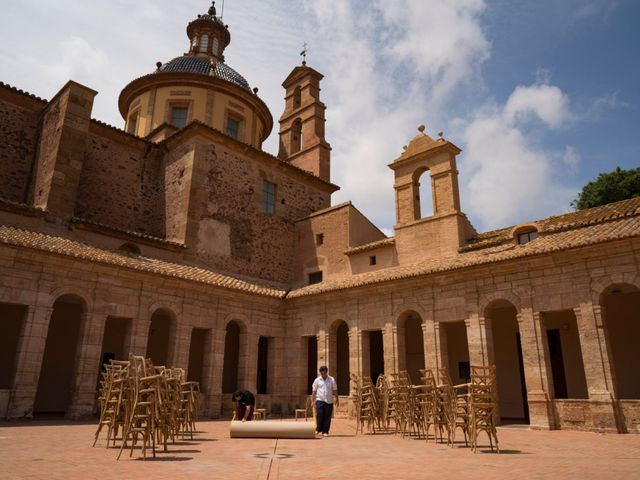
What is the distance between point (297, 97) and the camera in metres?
26.6

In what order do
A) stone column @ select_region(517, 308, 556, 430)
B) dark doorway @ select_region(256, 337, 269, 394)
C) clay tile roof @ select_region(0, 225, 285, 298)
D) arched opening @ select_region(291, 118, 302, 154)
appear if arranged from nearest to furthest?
stone column @ select_region(517, 308, 556, 430)
clay tile roof @ select_region(0, 225, 285, 298)
dark doorway @ select_region(256, 337, 269, 394)
arched opening @ select_region(291, 118, 302, 154)

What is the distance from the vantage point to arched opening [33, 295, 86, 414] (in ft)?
49.4

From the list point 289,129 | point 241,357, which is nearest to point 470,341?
point 241,357

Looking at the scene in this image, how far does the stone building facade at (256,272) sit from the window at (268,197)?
2.8 inches

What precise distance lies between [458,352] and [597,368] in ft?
18.8

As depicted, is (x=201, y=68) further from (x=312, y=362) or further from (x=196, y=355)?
(x=312, y=362)

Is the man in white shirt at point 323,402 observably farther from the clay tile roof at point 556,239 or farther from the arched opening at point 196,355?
the arched opening at point 196,355

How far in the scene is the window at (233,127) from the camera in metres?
24.5

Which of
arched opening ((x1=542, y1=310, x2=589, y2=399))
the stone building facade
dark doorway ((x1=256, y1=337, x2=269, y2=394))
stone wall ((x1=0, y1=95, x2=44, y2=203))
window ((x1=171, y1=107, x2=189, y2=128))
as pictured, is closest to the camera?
the stone building facade

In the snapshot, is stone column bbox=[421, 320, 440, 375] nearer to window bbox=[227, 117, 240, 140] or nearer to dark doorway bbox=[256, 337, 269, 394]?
dark doorway bbox=[256, 337, 269, 394]

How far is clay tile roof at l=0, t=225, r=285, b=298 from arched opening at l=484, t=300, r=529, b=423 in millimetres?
8506

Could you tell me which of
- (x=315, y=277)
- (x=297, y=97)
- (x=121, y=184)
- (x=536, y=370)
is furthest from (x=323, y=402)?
(x=297, y=97)

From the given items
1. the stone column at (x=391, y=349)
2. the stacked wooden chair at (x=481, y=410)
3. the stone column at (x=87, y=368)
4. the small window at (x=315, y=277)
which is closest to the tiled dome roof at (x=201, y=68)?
the small window at (x=315, y=277)

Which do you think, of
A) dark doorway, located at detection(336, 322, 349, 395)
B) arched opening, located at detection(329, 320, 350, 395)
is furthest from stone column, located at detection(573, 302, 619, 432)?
dark doorway, located at detection(336, 322, 349, 395)
